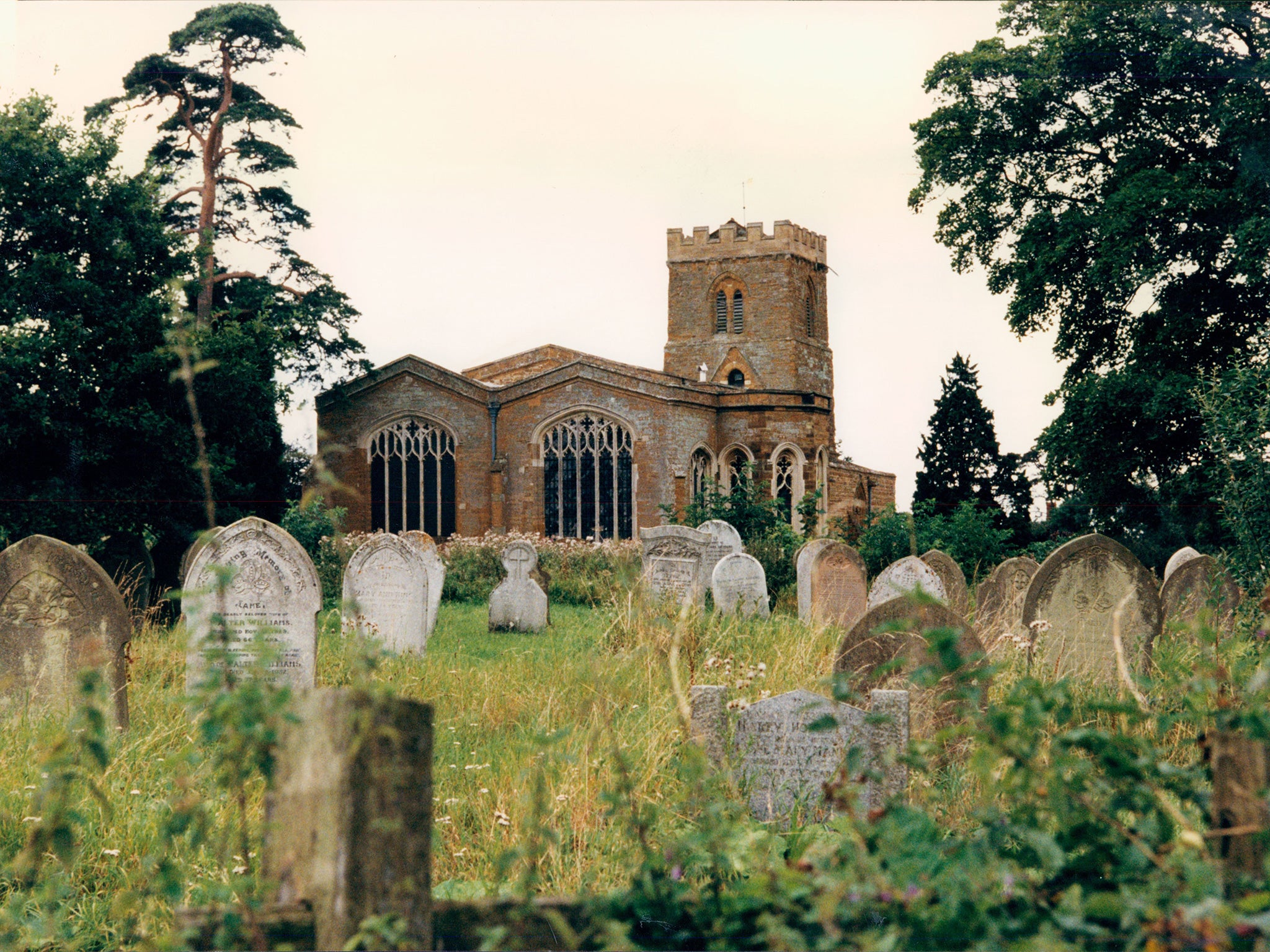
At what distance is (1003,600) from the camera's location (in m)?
12.6

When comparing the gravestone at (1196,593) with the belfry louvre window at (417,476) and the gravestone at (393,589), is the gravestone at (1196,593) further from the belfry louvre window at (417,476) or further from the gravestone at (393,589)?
the belfry louvre window at (417,476)

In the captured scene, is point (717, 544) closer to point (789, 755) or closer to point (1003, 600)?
point (1003, 600)

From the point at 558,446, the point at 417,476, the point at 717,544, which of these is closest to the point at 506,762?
the point at 717,544

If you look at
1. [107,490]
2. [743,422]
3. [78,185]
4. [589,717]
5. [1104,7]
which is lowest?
[589,717]

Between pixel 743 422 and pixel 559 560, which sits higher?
pixel 743 422

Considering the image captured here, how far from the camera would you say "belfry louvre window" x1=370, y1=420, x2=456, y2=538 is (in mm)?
32562

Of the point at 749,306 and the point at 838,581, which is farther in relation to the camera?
the point at 749,306

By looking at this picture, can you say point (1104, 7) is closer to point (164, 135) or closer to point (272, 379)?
point (272, 379)

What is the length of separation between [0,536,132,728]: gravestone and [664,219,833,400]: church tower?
120 feet

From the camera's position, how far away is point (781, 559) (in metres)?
20.5

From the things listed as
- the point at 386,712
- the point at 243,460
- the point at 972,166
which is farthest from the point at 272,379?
the point at 386,712

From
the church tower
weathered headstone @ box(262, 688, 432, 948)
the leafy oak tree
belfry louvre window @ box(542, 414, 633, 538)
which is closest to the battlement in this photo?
the church tower

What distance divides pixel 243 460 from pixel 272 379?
190cm

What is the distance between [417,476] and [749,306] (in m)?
15.7
